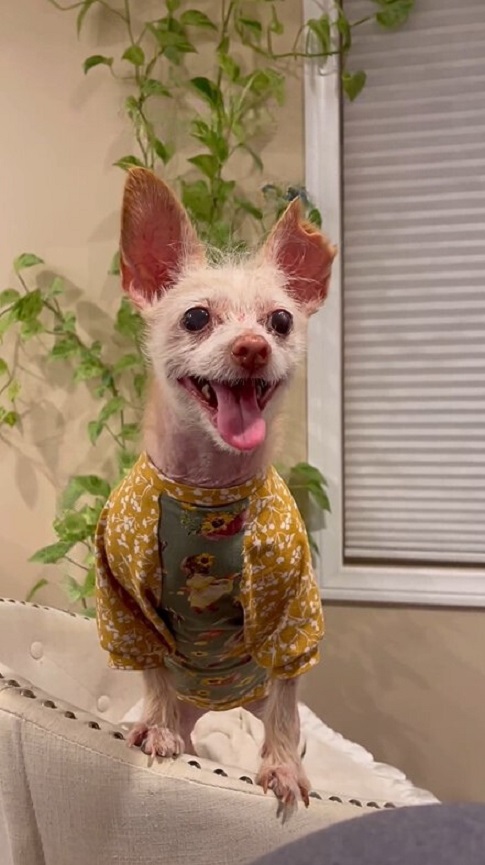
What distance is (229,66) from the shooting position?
1.43 meters

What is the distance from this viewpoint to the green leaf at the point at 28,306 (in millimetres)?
1573

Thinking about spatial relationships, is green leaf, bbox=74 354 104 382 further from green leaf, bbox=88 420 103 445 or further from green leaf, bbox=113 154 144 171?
green leaf, bbox=113 154 144 171

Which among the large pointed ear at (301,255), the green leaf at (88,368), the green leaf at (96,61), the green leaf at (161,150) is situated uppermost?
the green leaf at (96,61)

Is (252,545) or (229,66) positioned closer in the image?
(252,545)

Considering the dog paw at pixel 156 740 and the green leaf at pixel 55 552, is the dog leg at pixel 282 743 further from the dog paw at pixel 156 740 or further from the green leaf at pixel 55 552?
the green leaf at pixel 55 552

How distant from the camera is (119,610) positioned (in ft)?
3.04

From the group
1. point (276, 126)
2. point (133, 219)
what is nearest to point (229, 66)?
point (276, 126)

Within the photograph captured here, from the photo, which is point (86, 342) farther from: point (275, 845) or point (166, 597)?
point (275, 845)

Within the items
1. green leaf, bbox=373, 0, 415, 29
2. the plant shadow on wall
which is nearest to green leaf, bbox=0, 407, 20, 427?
the plant shadow on wall

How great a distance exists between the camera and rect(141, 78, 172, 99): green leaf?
4.81ft

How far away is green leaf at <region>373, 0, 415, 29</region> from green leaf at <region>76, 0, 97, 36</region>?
55cm

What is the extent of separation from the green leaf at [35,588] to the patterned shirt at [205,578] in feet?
2.77

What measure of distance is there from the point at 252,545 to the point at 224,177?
93 centimetres

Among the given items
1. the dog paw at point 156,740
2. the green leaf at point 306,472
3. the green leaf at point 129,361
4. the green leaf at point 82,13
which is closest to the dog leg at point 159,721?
the dog paw at point 156,740
